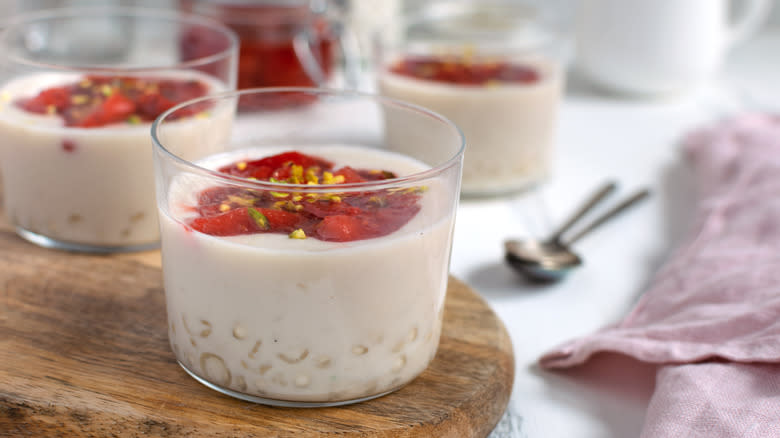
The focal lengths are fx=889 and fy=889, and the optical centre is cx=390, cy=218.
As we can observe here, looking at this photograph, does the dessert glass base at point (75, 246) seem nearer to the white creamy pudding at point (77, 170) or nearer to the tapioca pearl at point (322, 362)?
the white creamy pudding at point (77, 170)

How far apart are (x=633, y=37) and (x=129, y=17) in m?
1.12

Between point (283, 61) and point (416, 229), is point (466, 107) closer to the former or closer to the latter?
point (283, 61)

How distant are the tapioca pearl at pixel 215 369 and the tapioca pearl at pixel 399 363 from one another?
169 mm

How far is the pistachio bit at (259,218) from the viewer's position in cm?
83

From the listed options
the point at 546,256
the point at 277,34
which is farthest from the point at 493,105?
the point at 277,34

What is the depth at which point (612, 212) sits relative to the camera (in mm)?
1478

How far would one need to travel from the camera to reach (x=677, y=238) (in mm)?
1450

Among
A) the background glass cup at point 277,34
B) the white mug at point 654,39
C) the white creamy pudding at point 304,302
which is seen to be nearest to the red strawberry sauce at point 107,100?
the white creamy pudding at point 304,302

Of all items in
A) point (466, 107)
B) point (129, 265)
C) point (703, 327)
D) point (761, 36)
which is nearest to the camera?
point (703, 327)

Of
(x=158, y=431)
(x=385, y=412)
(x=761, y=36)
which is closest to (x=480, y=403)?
(x=385, y=412)

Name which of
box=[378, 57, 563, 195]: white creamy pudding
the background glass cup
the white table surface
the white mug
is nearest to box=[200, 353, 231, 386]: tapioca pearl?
the white table surface

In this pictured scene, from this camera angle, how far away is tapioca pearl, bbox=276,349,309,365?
0.86m

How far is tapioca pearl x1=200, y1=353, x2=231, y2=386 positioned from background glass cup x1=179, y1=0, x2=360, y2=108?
958mm

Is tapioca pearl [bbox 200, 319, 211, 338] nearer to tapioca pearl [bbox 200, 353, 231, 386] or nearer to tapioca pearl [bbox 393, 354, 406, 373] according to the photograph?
tapioca pearl [bbox 200, 353, 231, 386]
